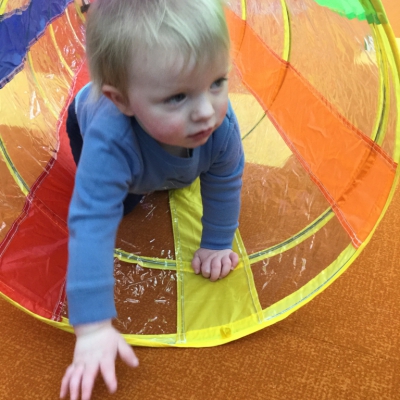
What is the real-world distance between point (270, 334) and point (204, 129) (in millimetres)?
423

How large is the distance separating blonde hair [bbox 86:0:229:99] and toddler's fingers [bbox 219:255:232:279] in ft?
1.49

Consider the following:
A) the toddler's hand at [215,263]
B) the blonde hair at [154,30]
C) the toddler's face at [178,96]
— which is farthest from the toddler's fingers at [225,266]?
the blonde hair at [154,30]

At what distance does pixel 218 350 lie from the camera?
2.73ft

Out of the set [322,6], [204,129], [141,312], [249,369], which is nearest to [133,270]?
[141,312]

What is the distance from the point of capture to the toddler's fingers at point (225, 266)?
3.17ft

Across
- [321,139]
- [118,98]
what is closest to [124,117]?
[118,98]

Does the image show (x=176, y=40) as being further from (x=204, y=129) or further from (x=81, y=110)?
(x=81, y=110)

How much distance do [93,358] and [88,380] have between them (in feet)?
0.10

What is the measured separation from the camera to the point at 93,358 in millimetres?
624

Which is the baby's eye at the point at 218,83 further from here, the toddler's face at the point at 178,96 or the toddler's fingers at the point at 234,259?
the toddler's fingers at the point at 234,259

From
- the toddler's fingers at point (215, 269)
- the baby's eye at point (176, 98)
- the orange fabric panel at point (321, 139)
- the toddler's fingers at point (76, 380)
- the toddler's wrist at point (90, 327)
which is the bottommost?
the toddler's fingers at point (215, 269)

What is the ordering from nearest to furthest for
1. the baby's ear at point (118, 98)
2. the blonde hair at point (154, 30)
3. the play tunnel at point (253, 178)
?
the blonde hair at point (154, 30) < the baby's ear at point (118, 98) < the play tunnel at point (253, 178)

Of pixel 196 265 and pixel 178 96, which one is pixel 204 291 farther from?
pixel 178 96

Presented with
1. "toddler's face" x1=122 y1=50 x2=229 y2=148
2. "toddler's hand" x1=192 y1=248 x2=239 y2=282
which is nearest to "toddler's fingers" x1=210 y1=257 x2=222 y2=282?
"toddler's hand" x1=192 y1=248 x2=239 y2=282
